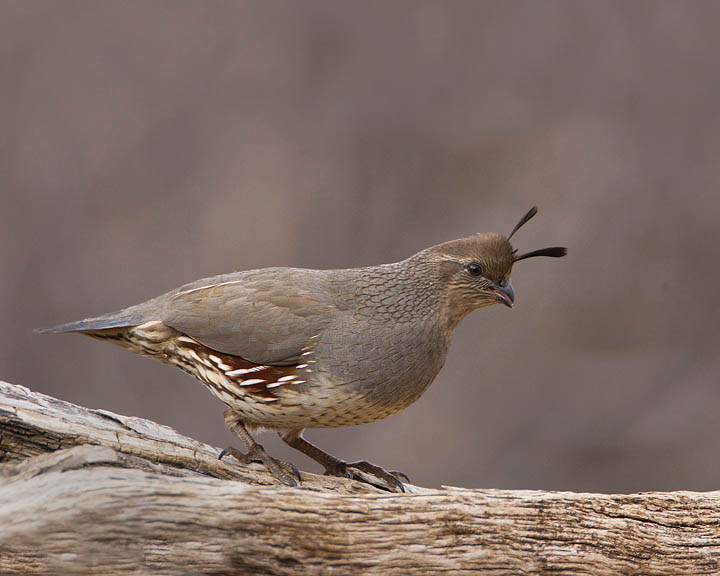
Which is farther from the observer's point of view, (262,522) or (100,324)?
(100,324)

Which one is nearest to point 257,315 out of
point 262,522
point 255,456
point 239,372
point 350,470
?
point 239,372

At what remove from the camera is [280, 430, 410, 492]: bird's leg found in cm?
317

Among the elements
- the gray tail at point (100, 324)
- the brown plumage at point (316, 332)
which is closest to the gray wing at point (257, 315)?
the brown plumage at point (316, 332)

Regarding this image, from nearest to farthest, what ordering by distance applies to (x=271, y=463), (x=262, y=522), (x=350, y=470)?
1. (x=262, y=522)
2. (x=271, y=463)
3. (x=350, y=470)

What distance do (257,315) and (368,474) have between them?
80 centimetres

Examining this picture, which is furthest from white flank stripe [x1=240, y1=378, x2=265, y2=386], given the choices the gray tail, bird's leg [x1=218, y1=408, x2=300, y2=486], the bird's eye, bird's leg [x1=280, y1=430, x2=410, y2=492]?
the bird's eye

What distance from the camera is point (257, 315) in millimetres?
2926

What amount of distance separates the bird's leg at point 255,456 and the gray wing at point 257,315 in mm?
319

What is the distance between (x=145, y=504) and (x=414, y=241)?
2.55 meters

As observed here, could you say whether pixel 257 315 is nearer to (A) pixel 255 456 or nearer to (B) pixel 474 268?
(A) pixel 255 456

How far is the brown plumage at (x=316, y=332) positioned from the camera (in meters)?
2.82

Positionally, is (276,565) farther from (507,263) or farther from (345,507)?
(507,263)

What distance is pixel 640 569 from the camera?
2.60 metres

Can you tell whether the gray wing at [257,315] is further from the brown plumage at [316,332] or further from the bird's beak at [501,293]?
the bird's beak at [501,293]
